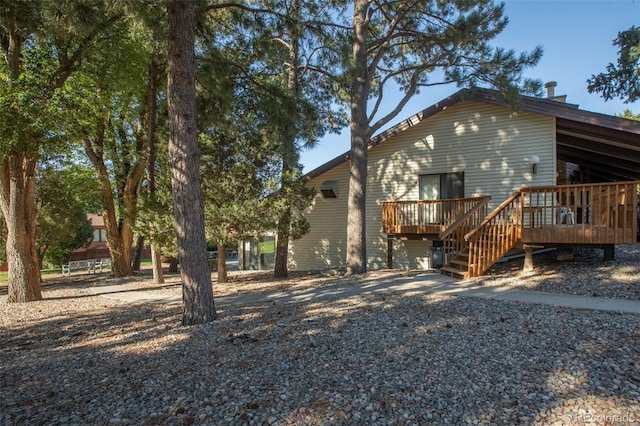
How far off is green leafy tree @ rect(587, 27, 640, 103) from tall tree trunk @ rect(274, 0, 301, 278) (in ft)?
40.1

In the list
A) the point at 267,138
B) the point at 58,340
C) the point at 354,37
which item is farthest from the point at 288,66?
the point at 58,340

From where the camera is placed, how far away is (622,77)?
48.4ft

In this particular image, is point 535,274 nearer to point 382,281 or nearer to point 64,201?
point 382,281

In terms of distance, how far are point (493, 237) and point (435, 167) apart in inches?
172

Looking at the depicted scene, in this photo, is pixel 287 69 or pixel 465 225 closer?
pixel 465 225

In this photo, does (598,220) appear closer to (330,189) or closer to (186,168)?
(186,168)

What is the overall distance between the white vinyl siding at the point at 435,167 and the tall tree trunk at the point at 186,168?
8577mm

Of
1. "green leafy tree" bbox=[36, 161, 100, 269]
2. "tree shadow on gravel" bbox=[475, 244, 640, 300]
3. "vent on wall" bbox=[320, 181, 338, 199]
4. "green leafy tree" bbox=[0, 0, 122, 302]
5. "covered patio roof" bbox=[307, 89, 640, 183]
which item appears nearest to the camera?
"tree shadow on gravel" bbox=[475, 244, 640, 300]

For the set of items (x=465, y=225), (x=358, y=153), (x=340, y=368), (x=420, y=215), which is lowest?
(x=340, y=368)

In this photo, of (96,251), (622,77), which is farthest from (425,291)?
(96,251)

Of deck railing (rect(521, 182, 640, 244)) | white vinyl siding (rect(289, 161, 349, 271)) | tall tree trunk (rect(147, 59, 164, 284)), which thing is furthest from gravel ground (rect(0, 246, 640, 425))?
white vinyl siding (rect(289, 161, 349, 271))

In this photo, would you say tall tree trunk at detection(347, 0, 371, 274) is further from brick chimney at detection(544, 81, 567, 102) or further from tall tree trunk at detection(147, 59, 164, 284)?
brick chimney at detection(544, 81, 567, 102)

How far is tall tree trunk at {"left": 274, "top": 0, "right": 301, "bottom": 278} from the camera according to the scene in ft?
26.1

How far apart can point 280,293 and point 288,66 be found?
720cm
